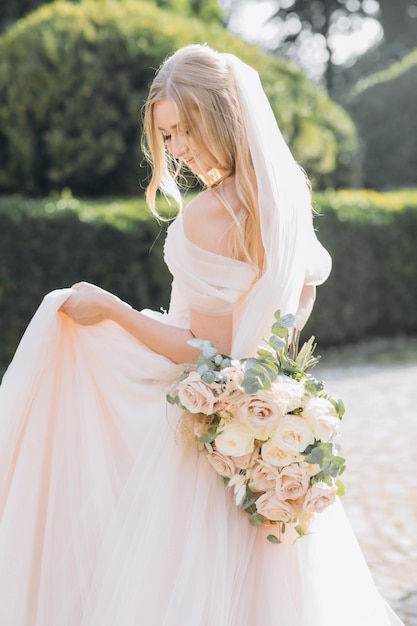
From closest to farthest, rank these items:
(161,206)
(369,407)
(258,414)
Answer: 1. (258,414)
2. (369,407)
3. (161,206)

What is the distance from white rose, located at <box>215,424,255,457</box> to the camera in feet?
7.29

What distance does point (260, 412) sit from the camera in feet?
7.20

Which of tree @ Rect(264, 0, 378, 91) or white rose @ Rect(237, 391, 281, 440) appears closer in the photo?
white rose @ Rect(237, 391, 281, 440)

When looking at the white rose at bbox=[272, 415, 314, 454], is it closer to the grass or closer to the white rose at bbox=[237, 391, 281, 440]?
the white rose at bbox=[237, 391, 281, 440]

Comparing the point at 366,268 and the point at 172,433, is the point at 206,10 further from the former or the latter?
the point at 172,433

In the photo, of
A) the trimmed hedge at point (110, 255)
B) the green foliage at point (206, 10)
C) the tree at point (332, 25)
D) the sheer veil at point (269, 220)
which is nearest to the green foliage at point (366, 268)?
the trimmed hedge at point (110, 255)

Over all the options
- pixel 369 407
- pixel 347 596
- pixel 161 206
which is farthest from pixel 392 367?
pixel 347 596

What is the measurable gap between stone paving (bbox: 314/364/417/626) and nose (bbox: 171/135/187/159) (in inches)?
76.5

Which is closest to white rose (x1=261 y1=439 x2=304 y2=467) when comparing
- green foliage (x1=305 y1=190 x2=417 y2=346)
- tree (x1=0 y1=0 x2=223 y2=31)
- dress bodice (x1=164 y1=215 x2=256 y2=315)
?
dress bodice (x1=164 y1=215 x2=256 y2=315)

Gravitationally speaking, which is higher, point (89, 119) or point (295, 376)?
point (89, 119)

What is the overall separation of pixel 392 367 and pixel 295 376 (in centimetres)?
696

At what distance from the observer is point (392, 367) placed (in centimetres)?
908

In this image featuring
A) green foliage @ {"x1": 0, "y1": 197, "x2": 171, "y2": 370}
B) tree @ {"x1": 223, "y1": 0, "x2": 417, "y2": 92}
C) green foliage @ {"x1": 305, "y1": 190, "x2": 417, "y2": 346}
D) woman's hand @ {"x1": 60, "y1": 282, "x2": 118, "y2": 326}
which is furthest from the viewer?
tree @ {"x1": 223, "y1": 0, "x2": 417, "y2": 92}

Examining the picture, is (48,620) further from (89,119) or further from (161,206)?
(89,119)
